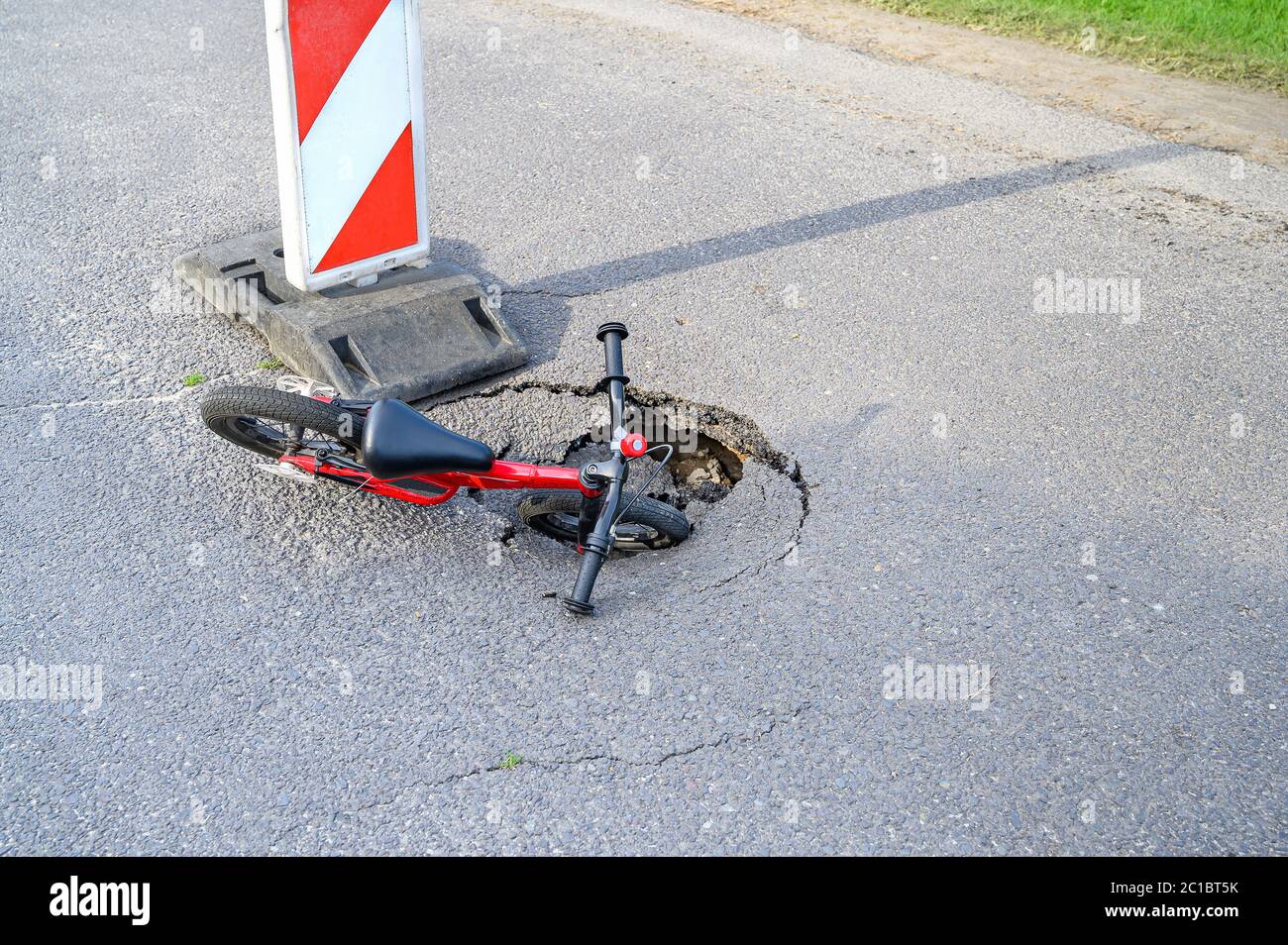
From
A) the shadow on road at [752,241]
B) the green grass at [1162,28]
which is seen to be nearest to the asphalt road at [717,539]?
the shadow on road at [752,241]

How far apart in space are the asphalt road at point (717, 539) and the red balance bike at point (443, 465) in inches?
5.6

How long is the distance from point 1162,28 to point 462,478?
7898 millimetres

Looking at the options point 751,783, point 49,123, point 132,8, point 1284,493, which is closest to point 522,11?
point 132,8

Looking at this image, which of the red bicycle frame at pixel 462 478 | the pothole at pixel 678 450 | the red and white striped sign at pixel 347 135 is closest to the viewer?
the red bicycle frame at pixel 462 478

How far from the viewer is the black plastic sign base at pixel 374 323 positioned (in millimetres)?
4559

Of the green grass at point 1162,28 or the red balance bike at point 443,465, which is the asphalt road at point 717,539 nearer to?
the red balance bike at point 443,465

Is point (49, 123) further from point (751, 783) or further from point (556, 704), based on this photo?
point (751, 783)

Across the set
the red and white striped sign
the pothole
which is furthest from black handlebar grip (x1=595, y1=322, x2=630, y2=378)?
the red and white striped sign

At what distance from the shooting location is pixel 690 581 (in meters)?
3.79

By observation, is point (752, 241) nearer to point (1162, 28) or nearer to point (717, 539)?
point (717, 539)

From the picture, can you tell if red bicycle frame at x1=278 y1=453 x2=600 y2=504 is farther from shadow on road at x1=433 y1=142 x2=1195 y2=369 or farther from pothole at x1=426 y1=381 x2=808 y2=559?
shadow on road at x1=433 y1=142 x2=1195 y2=369

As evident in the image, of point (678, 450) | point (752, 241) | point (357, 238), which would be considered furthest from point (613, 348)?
point (752, 241)
